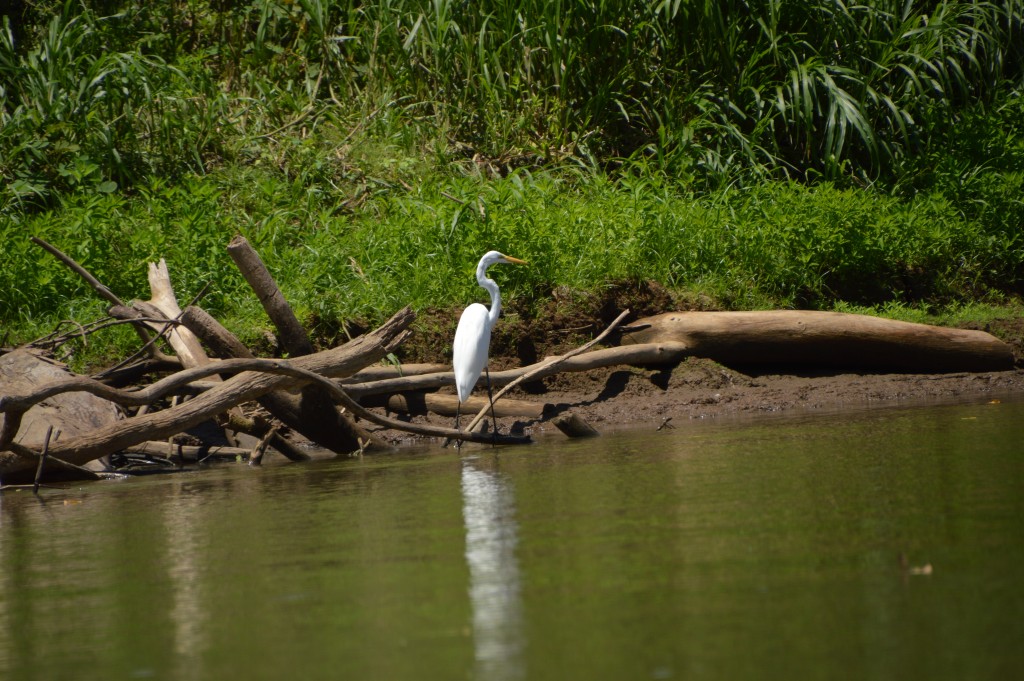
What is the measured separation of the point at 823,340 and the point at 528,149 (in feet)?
13.7

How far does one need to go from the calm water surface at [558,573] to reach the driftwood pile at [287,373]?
30.2 inches

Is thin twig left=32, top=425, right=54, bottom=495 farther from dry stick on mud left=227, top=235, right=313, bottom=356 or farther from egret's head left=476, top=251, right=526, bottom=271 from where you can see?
egret's head left=476, top=251, right=526, bottom=271

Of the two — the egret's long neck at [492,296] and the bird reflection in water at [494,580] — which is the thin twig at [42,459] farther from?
the egret's long neck at [492,296]

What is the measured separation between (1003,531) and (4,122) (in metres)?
10.8

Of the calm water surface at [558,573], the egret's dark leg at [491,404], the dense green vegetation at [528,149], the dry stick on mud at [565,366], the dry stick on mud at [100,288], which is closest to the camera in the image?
the calm water surface at [558,573]

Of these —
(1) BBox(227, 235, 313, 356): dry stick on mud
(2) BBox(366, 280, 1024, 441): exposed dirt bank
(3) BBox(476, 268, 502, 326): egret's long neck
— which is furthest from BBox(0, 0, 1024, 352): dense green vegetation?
(1) BBox(227, 235, 313, 356): dry stick on mud

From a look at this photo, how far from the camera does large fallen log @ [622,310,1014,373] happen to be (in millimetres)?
9039

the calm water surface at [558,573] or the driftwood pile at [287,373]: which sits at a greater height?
the driftwood pile at [287,373]

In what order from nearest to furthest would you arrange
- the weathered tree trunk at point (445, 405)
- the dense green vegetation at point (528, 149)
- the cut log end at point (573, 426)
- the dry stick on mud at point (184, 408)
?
the dry stick on mud at point (184, 408) → the cut log end at point (573, 426) → the weathered tree trunk at point (445, 405) → the dense green vegetation at point (528, 149)

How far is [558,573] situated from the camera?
11.4 ft

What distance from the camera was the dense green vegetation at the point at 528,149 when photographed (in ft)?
32.2

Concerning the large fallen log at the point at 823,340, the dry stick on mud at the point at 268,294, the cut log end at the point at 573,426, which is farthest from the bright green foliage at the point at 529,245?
the cut log end at the point at 573,426

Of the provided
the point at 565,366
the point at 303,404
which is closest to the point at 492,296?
the point at 565,366

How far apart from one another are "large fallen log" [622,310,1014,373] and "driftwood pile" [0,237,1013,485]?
0.04ft
